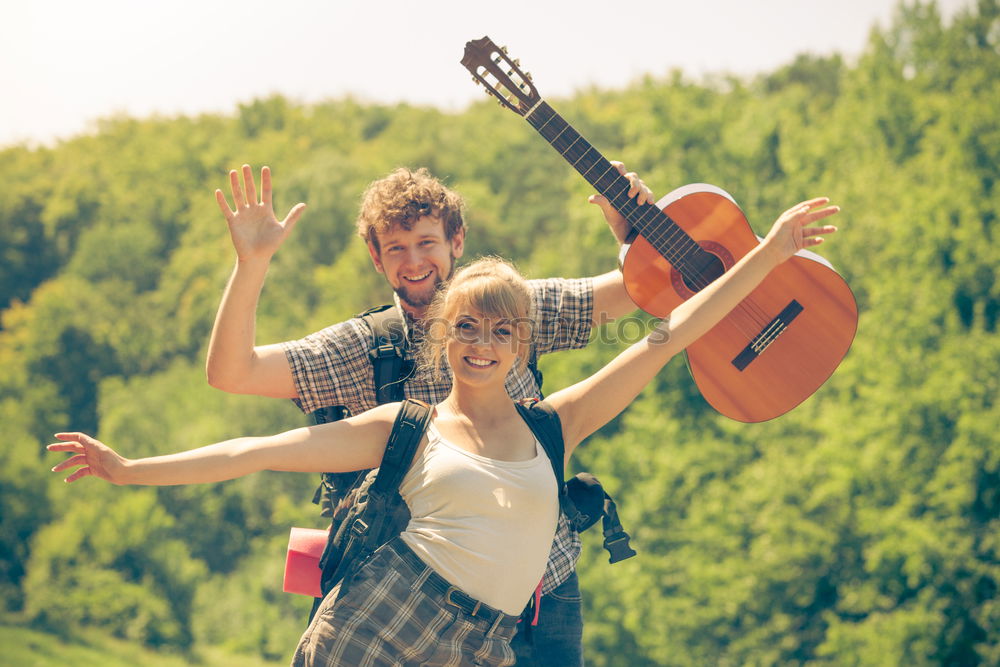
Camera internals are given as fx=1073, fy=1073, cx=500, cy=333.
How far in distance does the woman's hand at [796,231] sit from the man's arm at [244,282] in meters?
1.30

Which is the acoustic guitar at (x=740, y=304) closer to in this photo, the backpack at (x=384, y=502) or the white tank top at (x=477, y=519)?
the backpack at (x=384, y=502)

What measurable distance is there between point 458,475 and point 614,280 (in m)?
1.17

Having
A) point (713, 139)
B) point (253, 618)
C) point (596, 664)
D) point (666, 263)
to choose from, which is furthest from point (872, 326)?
point (253, 618)

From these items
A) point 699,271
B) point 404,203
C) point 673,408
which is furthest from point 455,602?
point 673,408

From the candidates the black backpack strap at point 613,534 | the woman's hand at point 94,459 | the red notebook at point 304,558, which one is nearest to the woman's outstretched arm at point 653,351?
the black backpack strap at point 613,534

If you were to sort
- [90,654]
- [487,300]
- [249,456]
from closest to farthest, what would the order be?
[249,456]
[487,300]
[90,654]

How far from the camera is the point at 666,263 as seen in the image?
337 cm

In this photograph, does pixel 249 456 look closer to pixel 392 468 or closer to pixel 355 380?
pixel 392 468

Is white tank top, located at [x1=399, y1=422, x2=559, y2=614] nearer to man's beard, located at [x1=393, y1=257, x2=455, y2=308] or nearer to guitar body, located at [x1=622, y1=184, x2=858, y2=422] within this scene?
man's beard, located at [x1=393, y1=257, x2=455, y2=308]

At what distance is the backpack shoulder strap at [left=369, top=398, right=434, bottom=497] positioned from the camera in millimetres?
2568

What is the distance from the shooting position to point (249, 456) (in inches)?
97.0

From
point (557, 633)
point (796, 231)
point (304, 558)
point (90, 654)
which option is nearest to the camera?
point (796, 231)

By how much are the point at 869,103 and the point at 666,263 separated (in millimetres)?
24959

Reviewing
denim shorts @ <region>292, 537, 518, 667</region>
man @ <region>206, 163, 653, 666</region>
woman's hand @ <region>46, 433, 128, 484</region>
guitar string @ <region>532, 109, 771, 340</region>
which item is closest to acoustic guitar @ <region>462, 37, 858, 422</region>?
guitar string @ <region>532, 109, 771, 340</region>
